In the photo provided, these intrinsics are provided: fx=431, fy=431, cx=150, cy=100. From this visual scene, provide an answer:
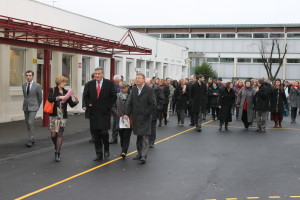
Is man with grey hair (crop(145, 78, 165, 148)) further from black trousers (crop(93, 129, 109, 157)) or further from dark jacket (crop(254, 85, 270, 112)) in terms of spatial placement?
dark jacket (crop(254, 85, 270, 112))

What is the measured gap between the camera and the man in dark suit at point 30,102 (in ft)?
34.6

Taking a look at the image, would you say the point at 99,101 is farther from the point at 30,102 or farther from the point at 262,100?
the point at 262,100

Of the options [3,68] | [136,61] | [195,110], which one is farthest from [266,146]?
[136,61]

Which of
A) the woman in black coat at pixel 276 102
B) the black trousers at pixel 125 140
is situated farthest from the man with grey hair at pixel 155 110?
the woman in black coat at pixel 276 102

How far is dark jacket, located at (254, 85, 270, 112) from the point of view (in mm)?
14625

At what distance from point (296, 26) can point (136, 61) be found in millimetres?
51594

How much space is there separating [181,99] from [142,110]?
24.5 ft

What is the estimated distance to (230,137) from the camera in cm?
1308

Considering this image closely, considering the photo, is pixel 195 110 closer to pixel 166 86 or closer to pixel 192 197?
pixel 166 86

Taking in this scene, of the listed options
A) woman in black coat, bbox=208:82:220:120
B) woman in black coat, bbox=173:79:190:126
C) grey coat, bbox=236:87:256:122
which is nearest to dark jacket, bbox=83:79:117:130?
woman in black coat, bbox=173:79:190:126

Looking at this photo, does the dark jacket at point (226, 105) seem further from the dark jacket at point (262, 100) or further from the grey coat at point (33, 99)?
the grey coat at point (33, 99)

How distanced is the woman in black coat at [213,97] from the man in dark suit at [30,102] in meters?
9.80

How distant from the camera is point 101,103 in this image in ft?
28.5

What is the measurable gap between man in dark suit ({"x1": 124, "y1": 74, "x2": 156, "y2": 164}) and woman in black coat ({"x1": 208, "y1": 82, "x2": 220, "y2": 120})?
10.2 metres
